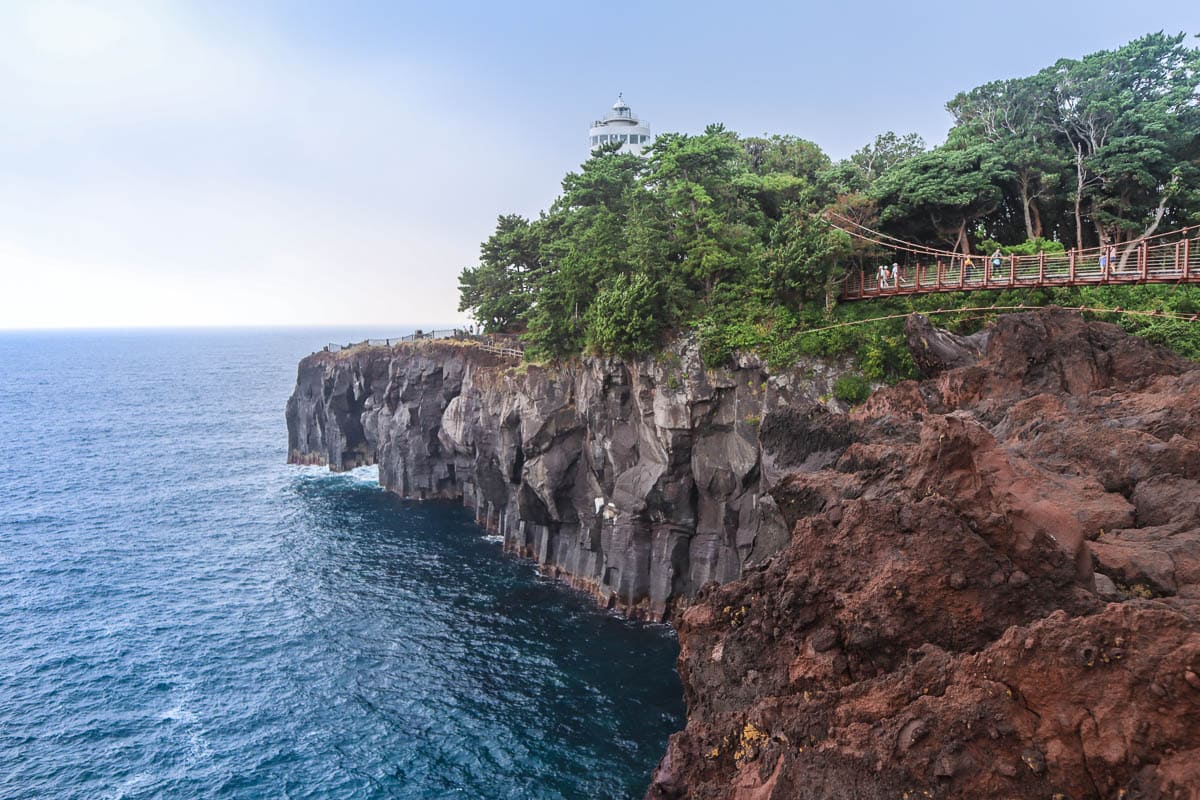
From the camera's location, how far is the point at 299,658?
39.7 m

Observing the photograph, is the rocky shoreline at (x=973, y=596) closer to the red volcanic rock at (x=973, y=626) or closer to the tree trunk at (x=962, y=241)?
the red volcanic rock at (x=973, y=626)

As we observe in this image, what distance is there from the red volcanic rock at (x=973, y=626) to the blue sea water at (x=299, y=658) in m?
16.1

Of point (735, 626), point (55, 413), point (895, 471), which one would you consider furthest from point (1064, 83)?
point (55, 413)

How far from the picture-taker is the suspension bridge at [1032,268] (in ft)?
103

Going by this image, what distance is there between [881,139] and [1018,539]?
64.3 m

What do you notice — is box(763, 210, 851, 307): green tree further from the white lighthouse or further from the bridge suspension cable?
the white lighthouse

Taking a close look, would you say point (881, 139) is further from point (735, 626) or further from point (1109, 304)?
point (735, 626)

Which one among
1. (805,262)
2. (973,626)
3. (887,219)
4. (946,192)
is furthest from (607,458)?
(973,626)

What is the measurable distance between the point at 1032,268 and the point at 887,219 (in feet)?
42.1

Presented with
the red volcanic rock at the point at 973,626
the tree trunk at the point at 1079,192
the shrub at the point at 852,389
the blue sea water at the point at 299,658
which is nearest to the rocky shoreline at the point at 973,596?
the red volcanic rock at the point at 973,626

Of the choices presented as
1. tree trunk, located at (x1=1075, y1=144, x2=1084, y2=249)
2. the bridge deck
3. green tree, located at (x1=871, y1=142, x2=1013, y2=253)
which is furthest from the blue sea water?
tree trunk, located at (x1=1075, y1=144, x2=1084, y2=249)

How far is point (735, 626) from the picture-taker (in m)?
17.8

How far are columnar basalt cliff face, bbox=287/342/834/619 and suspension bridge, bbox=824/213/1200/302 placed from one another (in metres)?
7.76

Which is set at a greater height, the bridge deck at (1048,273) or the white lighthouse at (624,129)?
the white lighthouse at (624,129)
